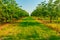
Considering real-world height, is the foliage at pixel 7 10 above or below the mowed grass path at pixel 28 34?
above

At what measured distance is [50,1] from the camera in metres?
54.6

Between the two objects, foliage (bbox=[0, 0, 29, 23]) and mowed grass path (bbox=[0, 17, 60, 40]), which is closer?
mowed grass path (bbox=[0, 17, 60, 40])

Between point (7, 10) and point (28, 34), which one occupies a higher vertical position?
point (7, 10)

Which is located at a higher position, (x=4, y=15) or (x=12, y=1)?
(x=12, y=1)

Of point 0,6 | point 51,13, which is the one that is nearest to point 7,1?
point 0,6

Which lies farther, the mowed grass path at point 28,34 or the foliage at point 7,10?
the foliage at point 7,10

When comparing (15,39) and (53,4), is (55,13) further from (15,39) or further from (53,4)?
(15,39)

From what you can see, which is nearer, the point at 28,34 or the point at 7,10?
the point at 28,34

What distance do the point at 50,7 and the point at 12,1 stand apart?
12.4 metres

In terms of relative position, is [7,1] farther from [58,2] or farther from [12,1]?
[58,2]

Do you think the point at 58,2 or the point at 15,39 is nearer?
the point at 15,39

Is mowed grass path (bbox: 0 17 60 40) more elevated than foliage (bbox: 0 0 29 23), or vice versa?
foliage (bbox: 0 0 29 23)

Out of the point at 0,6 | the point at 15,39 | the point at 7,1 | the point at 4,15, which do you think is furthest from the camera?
the point at 7,1

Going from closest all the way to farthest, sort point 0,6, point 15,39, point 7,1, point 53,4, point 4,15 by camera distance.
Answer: point 15,39 < point 0,6 < point 4,15 < point 7,1 < point 53,4
